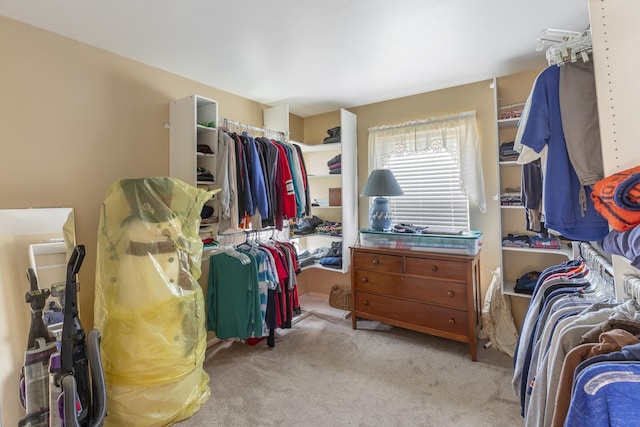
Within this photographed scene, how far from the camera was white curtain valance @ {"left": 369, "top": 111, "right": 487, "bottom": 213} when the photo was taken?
2781 mm

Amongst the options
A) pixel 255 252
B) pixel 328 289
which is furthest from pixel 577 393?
pixel 328 289

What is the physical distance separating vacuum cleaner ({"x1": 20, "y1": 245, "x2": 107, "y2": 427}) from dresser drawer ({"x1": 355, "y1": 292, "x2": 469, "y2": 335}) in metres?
2.10

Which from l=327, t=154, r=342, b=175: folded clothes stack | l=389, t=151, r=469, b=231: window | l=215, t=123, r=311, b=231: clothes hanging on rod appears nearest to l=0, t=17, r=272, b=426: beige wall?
l=215, t=123, r=311, b=231: clothes hanging on rod

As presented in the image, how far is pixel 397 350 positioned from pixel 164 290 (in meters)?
1.91

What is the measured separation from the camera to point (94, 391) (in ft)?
4.39

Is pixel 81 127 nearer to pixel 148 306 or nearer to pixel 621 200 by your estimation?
pixel 148 306

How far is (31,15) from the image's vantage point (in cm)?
170

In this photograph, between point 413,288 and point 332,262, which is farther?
point 332,262

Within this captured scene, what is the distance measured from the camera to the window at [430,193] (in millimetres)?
2945

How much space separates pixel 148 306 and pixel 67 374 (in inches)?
17.3

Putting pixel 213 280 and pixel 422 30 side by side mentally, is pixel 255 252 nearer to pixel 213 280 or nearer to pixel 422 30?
pixel 213 280

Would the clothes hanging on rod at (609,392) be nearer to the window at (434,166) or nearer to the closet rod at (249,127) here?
the window at (434,166)

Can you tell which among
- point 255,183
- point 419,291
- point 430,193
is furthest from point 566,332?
point 430,193

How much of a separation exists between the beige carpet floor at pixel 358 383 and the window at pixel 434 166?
1235mm
